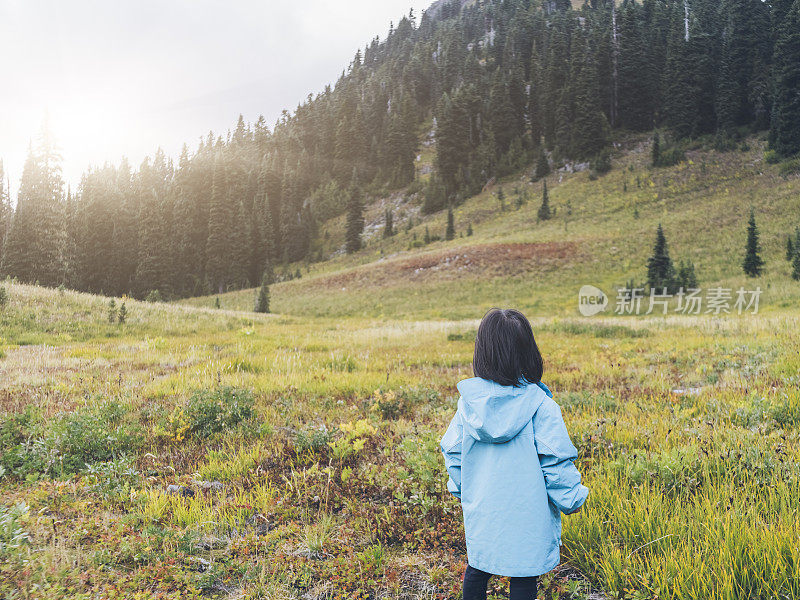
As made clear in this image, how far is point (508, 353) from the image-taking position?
221cm

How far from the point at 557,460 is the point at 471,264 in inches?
1453

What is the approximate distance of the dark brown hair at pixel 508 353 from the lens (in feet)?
7.27

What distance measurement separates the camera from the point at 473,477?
2.28 meters

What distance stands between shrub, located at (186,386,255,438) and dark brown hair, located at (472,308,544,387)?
3686mm

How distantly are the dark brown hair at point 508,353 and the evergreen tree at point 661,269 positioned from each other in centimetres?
2823

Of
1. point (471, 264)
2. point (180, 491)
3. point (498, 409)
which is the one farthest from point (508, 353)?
point (471, 264)

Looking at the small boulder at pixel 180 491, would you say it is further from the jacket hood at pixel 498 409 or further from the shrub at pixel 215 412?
the jacket hood at pixel 498 409

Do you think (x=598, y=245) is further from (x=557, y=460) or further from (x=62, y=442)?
(x=62, y=442)

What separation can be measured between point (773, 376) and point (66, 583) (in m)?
8.48

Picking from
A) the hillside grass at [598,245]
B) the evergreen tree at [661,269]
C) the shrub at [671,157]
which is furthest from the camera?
the shrub at [671,157]

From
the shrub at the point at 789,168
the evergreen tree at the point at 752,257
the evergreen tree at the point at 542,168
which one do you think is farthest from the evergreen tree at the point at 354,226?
the shrub at the point at 789,168

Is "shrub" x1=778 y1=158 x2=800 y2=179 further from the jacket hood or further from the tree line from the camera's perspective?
the jacket hood

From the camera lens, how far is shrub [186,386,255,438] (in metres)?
4.79

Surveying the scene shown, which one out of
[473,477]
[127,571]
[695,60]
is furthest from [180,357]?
[695,60]
